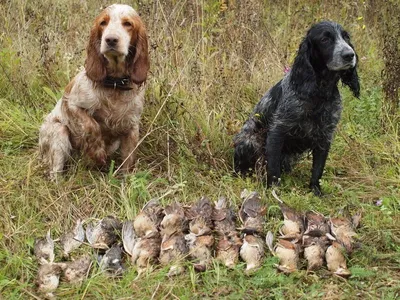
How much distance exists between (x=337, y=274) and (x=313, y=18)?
4319 mm

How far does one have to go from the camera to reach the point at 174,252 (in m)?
3.64

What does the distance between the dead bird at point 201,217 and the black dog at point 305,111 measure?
3.00 feet

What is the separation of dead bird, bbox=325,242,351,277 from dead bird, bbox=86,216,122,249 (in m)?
1.40

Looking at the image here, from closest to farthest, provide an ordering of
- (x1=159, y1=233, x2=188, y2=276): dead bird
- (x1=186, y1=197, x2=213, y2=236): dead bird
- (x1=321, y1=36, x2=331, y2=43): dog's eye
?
(x1=159, y1=233, x2=188, y2=276): dead bird < (x1=186, y1=197, x2=213, y2=236): dead bird < (x1=321, y1=36, x2=331, y2=43): dog's eye

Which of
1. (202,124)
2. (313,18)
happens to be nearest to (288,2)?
(313,18)

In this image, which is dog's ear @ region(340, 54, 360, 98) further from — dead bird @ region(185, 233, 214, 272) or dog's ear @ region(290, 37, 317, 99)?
dead bird @ region(185, 233, 214, 272)

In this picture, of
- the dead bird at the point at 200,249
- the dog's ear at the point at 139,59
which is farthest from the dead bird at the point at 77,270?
the dog's ear at the point at 139,59

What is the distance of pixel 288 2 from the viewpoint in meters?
7.73

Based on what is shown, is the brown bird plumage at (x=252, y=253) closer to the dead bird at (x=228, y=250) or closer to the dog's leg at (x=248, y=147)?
the dead bird at (x=228, y=250)

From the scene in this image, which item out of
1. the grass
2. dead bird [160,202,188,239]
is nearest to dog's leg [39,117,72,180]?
the grass

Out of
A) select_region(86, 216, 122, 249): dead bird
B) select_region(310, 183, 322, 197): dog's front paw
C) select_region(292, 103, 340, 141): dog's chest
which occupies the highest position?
select_region(292, 103, 340, 141): dog's chest

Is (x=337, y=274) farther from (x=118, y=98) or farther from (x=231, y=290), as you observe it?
(x=118, y=98)

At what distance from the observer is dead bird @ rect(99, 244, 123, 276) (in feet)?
11.7

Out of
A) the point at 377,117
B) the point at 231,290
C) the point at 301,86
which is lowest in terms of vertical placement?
the point at 231,290
